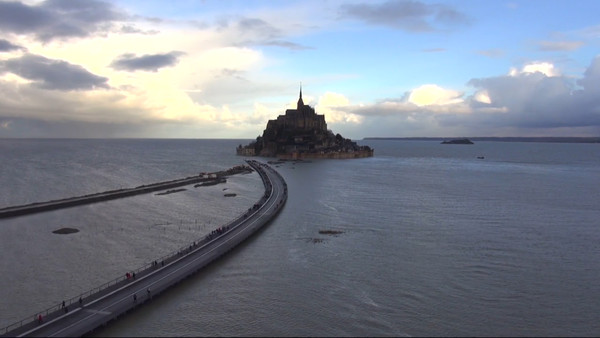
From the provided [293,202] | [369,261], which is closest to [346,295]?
[369,261]

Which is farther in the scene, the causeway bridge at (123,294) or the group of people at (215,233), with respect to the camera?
the group of people at (215,233)

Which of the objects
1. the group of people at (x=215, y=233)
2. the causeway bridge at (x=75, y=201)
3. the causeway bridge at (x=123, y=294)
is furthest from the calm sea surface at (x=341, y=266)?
the group of people at (x=215, y=233)

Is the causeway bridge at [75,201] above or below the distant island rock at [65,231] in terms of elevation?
above

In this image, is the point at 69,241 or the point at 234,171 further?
the point at 234,171

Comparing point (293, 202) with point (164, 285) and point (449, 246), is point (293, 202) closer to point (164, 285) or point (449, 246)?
point (449, 246)

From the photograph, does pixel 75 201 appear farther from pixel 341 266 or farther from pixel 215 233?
pixel 341 266

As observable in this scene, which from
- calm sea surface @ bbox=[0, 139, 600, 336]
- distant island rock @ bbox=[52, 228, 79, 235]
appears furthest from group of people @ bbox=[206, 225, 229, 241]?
distant island rock @ bbox=[52, 228, 79, 235]

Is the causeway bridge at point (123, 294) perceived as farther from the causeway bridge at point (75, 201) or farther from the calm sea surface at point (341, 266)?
the causeway bridge at point (75, 201)

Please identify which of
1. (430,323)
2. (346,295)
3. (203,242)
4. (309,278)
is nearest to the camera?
(430,323)
